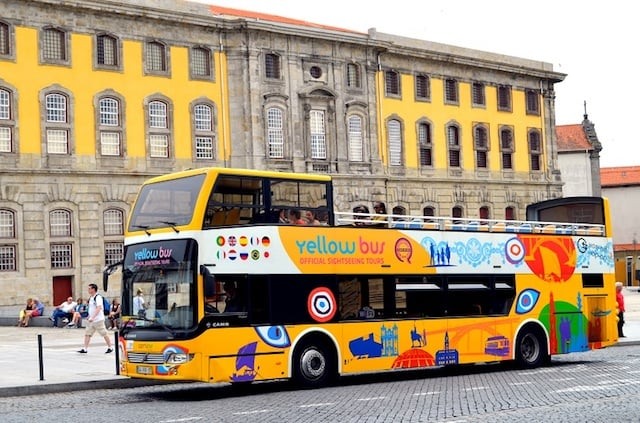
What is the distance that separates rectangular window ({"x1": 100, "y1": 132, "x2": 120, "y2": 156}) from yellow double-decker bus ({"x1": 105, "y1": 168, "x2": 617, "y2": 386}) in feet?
96.3

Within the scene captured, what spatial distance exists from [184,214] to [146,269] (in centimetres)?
115

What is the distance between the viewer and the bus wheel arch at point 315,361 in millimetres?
20344

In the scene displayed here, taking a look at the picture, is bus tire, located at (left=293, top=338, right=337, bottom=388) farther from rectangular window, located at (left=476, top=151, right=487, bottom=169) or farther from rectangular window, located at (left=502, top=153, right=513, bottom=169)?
rectangular window, located at (left=502, top=153, right=513, bottom=169)

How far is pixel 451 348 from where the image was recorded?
2294cm

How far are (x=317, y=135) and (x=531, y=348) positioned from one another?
34.5 m

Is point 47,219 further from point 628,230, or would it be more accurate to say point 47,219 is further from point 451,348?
point 628,230

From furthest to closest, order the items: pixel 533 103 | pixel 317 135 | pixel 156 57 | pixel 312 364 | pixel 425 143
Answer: pixel 533 103 → pixel 425 143 → pixel 317 135 → pixel 156 57 → pixel 312 364

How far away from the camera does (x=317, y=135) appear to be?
191ft

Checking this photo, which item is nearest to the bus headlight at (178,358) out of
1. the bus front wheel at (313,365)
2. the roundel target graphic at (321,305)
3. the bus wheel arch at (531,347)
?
the bus front wheel at (313,365)

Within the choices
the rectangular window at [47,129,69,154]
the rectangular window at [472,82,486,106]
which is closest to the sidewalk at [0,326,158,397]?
the rectangular window at [47,129,69,154]

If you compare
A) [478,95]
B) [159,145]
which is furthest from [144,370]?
[478,95]

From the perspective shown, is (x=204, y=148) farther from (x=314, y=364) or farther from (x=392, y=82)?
(x=314, y=364)

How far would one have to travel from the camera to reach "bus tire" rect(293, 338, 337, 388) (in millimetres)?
20344

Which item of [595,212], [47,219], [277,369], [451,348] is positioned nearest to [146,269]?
[277,369]
